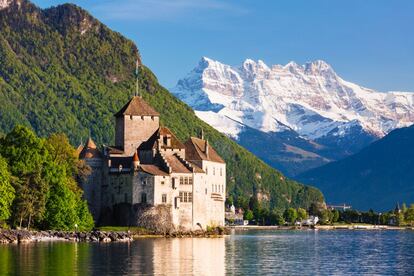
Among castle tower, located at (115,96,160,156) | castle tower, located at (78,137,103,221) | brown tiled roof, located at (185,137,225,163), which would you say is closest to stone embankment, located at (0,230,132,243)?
castle tower, located at (78,137,103,221)

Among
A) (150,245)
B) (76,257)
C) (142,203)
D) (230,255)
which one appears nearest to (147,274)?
(76,257)

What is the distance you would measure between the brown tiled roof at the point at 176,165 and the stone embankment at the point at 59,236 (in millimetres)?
16730

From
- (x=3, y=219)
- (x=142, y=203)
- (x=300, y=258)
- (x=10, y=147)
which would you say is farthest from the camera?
(x=142, y=203)

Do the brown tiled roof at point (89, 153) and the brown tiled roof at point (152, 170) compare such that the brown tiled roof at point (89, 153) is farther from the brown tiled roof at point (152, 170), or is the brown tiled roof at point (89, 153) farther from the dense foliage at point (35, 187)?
the dense foliage at point (35, 187)

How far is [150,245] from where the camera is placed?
133750 mm

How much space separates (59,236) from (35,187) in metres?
7.31

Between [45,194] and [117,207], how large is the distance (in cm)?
2608

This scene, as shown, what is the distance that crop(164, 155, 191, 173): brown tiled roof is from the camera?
538 ft

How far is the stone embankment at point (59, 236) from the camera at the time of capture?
424 feet

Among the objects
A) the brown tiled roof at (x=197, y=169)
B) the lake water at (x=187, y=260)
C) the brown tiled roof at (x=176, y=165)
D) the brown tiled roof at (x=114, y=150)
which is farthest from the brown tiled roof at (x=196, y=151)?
the lake water at (x=187, y=260)

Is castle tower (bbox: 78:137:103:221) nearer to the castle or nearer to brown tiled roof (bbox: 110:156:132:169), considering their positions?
the castle

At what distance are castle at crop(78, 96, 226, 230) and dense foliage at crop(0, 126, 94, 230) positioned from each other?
1275 cm

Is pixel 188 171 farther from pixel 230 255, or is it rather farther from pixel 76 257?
pixel 76 257

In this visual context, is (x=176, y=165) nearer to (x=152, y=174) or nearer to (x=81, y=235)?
(x=152, y=174)
